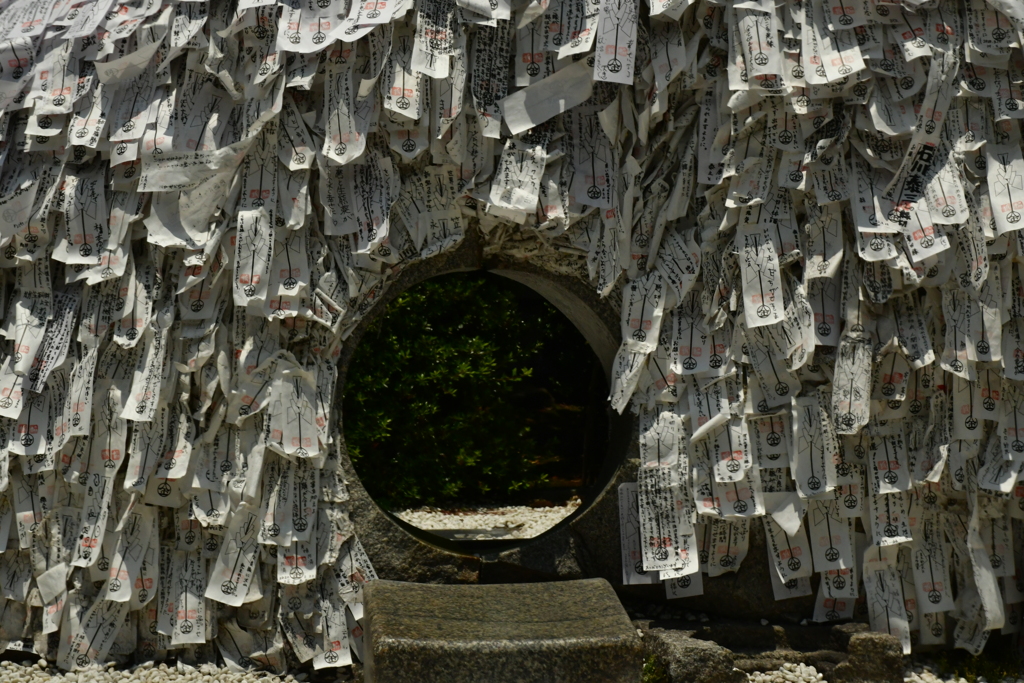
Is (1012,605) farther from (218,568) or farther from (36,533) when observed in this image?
(36,533)

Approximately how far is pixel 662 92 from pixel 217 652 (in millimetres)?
2041

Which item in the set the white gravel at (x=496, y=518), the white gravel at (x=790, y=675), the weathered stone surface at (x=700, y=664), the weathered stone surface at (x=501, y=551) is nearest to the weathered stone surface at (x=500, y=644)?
the weathered stone surface at (x=700, y=664)

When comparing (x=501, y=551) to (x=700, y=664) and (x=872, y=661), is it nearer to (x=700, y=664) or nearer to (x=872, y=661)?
(x=700, y=664)

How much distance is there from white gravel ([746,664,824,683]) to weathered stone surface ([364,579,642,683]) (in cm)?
59

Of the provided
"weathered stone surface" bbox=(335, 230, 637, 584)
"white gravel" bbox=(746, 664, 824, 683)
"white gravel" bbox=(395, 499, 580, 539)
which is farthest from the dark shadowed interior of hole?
"white gravel" bbox=(746, 664, 824, 683)

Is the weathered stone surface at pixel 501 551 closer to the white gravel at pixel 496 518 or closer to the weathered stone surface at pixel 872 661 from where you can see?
the weathered stone surface at pixel 872 661

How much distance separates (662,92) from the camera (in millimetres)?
2676

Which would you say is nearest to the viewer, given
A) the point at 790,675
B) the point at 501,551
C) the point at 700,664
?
the point at 700,664

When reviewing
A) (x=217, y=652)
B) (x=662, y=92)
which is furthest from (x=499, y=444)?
(x=662, y=92)

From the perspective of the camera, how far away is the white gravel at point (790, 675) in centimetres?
271

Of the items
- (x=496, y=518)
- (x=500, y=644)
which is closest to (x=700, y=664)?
(x=500, y=644)

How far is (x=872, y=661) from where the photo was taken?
265 centimetres

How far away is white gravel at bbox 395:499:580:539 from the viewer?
15.7 feet

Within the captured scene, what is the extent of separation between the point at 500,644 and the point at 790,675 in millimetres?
991
